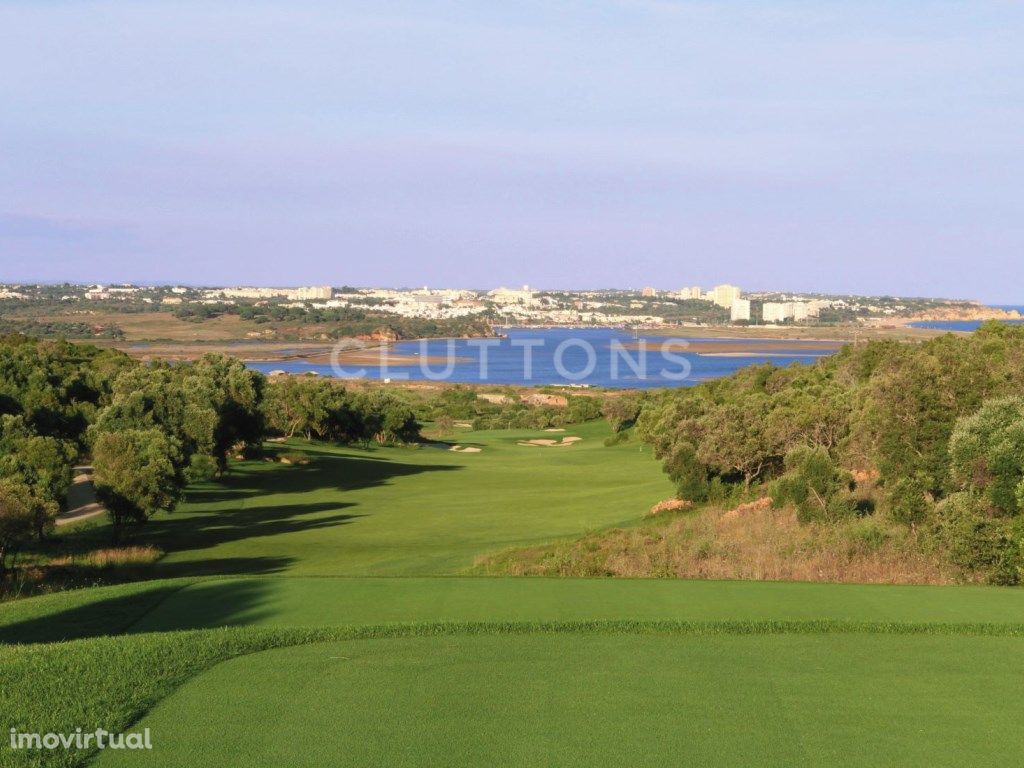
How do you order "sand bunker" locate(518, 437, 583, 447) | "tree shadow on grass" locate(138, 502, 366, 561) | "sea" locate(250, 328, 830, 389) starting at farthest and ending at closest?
"sea" locate(250, 328, 830, 389) → "sand bunker" locate(518, 437, 583, 447) → "tree shadow on grass" locate(138, 502, 366, 561)

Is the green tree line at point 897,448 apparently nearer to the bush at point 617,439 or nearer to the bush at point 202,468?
the bush at point 202,468

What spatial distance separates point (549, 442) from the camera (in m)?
62.0

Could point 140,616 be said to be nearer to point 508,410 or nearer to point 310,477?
point 310,477

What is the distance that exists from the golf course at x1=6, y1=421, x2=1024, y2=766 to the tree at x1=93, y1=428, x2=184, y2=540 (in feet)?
29.7

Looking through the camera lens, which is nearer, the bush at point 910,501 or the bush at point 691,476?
the bush at point 910,501

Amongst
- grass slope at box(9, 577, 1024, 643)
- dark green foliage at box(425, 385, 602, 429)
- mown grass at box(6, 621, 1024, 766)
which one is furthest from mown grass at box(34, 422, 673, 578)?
dark green foliage at box(425, 385, 602, 429)

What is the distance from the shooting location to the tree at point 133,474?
23.5 meters

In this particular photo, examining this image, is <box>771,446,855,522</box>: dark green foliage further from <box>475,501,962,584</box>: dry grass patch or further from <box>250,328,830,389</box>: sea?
<box>250,328,830,389</box>: sea

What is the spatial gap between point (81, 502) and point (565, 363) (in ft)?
399

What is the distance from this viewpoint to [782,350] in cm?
14300

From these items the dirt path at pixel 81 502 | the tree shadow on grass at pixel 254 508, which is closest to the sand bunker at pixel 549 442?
the tree shadow on grass at pixel 254 508

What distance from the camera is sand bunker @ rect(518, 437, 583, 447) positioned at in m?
60.4

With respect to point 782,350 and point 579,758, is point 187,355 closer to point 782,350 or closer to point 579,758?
point 782,350

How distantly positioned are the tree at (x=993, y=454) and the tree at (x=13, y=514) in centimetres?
1756
